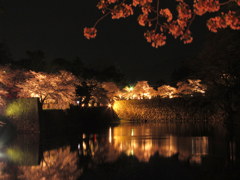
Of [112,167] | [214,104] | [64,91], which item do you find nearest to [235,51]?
[214,104]

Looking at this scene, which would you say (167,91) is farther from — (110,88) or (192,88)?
(110,88)

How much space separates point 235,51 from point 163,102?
13665mm

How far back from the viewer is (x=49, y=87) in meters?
23.1

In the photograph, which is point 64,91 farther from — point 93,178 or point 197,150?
point 93,178

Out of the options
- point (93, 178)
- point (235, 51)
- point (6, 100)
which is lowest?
point (93, 178)

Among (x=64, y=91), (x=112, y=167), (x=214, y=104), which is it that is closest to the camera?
(x=112, y=167)

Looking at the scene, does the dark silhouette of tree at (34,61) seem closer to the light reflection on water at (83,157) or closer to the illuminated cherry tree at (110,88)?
the illuminated cherry tree at (110,88)

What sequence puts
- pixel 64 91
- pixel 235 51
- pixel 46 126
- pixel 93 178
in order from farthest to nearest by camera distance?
pixel 64 91 < pixel 46 126 < pixel 235 51 < pixel 93 178

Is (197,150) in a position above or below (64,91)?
below

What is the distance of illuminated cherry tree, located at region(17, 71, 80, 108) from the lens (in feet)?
74.2

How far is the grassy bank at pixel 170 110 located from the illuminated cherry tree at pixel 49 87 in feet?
36.4

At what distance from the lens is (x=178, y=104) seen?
31.6m

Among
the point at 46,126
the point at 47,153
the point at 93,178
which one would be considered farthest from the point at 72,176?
the point at 46,126

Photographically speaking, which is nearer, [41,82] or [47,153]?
[47,153]
